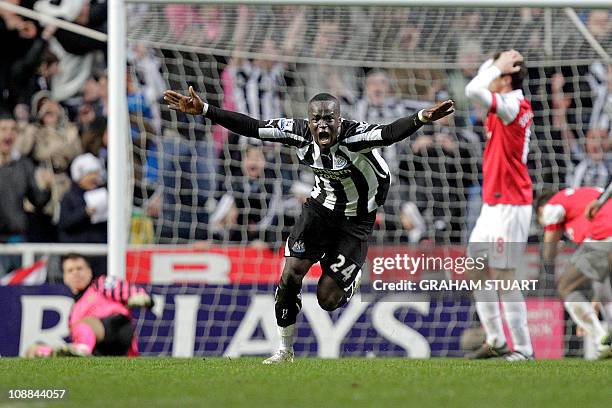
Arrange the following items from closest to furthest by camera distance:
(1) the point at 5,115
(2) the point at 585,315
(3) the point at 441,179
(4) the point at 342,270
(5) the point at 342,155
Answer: (5) the point at 342,155, (4) the point at 342,270, (2) the point at 585,315, (3) the point at 441,179, (1) the point at 5,115

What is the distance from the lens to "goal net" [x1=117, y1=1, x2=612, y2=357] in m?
13.0

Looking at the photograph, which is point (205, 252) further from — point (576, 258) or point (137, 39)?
point (576, 258)

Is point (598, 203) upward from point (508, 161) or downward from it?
downward

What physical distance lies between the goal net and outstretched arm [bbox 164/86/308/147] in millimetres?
3803

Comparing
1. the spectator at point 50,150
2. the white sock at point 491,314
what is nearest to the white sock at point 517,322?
the white sock at point 491,314

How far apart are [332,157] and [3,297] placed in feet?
15.5

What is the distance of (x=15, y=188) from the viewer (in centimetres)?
1445

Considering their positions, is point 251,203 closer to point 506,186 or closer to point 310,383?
point 506,186

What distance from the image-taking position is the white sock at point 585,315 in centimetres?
1148

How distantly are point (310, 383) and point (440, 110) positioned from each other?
2.20 metres

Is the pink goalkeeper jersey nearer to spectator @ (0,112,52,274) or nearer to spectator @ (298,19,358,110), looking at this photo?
spectator @ (0,112,52,274)

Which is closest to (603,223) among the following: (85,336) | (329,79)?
(329,79)

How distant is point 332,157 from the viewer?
29.7 ft

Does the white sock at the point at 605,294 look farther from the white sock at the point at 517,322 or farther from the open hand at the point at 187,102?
the open hand at the point at 187,102
